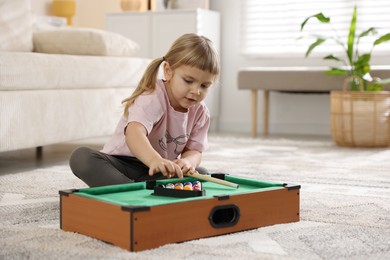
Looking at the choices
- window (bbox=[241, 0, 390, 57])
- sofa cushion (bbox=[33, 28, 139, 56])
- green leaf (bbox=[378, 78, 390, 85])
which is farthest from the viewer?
window (bbox=[241, 0, 390, 57])

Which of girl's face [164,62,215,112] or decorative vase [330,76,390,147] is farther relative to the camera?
decorative vase [330,76,390,147]

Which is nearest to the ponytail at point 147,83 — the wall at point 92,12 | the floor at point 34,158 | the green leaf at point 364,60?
the floor at point 34,158

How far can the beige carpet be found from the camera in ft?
3.78

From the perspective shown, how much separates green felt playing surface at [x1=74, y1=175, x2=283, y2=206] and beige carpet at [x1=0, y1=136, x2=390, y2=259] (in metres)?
0.08

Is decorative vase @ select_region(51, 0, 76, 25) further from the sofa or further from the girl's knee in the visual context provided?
the girl's knee

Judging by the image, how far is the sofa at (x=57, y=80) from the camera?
2131 millimetres

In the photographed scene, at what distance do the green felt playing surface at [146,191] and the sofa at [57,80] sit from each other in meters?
0.85

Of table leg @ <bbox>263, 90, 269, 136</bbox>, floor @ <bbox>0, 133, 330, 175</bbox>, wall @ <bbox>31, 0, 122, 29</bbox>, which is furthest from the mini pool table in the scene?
wall @ <bbox>31, 0, 122, 29</bbox>

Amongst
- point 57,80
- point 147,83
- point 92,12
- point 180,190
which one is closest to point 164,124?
point 147,83

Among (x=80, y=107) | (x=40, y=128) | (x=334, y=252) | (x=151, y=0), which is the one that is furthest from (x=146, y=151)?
(x=151, y=0)

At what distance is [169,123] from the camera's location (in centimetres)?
164

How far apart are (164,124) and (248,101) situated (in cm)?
268

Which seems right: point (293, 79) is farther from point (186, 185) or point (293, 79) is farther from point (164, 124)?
point (186, 185)

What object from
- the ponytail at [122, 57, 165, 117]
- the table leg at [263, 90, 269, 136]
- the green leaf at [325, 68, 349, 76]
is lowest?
the table leg at [263, 90, 269, 136]
